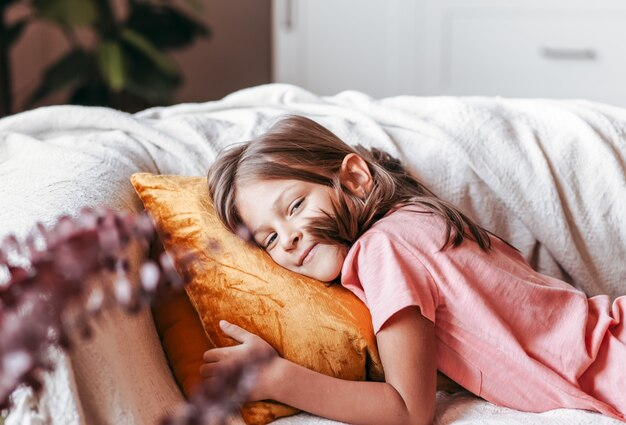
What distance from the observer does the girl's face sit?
1.13 metres

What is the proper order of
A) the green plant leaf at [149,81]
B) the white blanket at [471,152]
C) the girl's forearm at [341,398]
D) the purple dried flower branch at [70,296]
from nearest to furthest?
1. the purple dried flower branch at [70,296]
2. the girl's forearm at [341,398]
3. the white blanket at [471,152]
4. the green plant leaf at [149,81]

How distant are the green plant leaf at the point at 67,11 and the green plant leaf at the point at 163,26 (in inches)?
10.5

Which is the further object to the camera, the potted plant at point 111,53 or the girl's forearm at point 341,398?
the potted plant at point 111,53

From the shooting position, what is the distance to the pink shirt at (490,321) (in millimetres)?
1104

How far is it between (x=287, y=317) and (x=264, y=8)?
2.85 meters

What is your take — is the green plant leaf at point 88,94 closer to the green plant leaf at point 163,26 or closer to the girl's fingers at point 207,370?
the green plant leaf at point 163,26

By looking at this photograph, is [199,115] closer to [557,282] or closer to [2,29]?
[557,282]

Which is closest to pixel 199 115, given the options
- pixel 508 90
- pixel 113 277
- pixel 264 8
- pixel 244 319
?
pixel 244 319

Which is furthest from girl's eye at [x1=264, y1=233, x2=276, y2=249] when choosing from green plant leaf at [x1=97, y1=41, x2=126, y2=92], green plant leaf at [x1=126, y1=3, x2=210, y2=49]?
green plant leaf at [x1=126, y1=3, x2=210, y2=49]

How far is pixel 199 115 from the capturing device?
1531 millimetres

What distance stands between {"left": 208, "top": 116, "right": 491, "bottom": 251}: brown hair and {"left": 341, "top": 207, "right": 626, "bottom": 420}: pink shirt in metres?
0.03

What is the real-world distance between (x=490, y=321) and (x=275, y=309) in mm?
267

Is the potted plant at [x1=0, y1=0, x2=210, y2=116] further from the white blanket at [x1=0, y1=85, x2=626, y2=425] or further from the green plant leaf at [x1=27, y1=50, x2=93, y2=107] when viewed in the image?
the white blanket at [x1=0, y1=85, x2=626, y2=425]

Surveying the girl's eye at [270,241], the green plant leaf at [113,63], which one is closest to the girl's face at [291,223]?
the girl's eye at [270,241]
